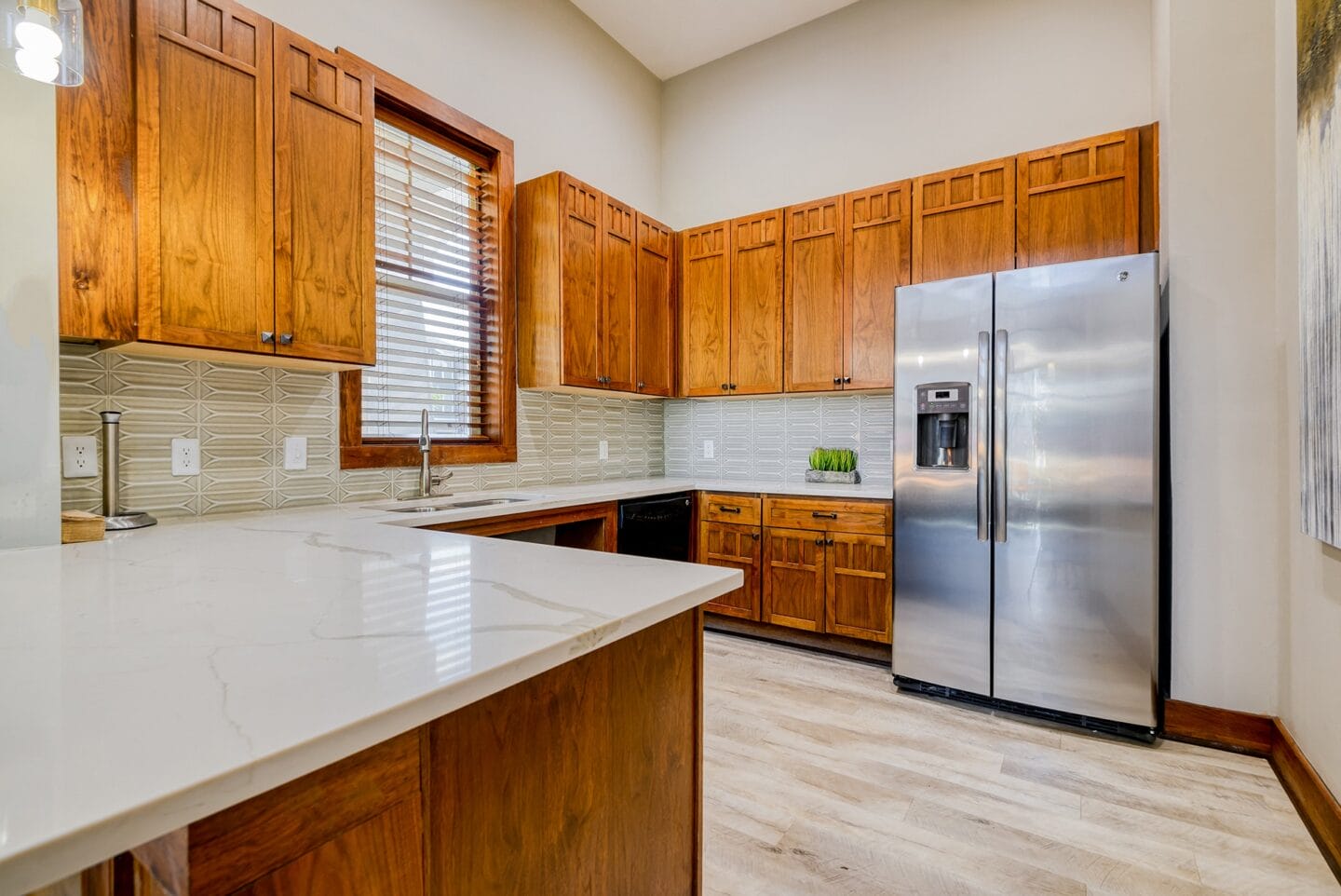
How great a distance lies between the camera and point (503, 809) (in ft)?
2.56

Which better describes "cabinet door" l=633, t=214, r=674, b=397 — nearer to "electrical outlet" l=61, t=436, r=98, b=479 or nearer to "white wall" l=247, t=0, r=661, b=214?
"white wall" l=247, t=0, r=661, b=214

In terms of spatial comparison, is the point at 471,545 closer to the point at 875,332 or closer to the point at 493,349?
the point at 493,349

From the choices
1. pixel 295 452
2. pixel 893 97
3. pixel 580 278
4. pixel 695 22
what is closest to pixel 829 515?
pixel 580 278

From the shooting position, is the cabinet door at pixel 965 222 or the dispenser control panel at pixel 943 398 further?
the cabinet door at pixel 965 222

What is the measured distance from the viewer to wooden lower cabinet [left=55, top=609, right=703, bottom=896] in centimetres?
55

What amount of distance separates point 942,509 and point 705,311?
6.29ft

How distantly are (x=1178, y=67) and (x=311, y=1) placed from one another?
10.9 ft

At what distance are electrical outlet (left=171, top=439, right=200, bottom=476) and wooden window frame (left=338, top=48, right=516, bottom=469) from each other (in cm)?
50

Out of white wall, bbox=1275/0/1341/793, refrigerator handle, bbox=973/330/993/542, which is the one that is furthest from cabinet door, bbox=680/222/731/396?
white wall, bbox=1275/0/1341/793

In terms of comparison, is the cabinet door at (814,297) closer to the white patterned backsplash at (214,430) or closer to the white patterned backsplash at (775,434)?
the white patterned backsplash at (775,434)

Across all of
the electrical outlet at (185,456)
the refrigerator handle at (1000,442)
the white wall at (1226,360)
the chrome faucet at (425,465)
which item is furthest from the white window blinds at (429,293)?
the white wall at (1226,360)

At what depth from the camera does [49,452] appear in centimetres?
139

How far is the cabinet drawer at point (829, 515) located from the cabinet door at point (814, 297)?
0.68 m

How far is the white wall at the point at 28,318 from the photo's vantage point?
1.33 m
